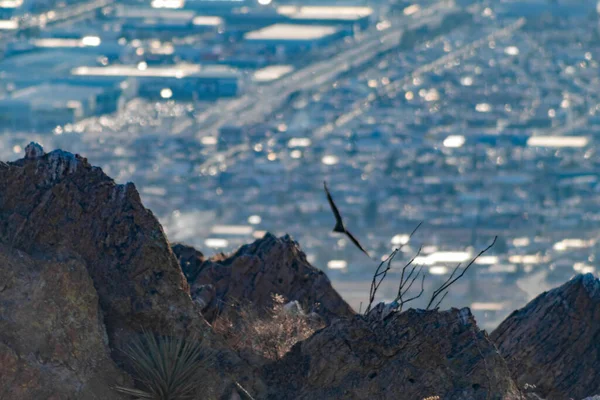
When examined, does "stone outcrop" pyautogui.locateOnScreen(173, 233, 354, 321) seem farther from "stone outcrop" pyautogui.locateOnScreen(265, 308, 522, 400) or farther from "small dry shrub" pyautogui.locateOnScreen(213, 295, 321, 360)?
"stone outcrop" pyautogui.locateOnScreen(265, 308, 522, 400)

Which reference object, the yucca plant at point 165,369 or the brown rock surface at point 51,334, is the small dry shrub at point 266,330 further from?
the brown rock surface at point 51,334

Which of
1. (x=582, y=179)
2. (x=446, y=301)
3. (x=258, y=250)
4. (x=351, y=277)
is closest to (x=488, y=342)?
(x=258, y=250)

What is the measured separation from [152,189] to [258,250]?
504 ft

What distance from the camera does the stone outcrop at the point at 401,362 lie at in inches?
839

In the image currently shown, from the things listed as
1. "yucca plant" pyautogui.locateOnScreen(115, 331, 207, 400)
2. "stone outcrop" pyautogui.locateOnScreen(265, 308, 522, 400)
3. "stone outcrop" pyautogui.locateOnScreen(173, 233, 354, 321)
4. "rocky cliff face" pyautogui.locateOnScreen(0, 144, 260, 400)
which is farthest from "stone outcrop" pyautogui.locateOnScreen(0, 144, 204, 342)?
"stone outcrop" pyautogui.locateOnScreen(173, 233, 354, 321)

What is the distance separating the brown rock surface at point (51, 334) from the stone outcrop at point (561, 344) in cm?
750

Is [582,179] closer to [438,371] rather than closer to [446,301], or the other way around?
[446,301]

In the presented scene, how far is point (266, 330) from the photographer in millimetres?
23188

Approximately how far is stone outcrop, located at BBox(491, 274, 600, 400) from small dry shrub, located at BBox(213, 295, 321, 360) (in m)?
3.56

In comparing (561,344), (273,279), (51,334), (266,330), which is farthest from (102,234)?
(561,344)

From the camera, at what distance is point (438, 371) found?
845 inches

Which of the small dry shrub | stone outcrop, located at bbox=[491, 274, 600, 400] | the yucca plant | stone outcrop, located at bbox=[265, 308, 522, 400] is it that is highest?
the yucca plant

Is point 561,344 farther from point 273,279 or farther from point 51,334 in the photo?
point 51,334

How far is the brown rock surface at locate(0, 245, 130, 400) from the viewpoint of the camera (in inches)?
790
